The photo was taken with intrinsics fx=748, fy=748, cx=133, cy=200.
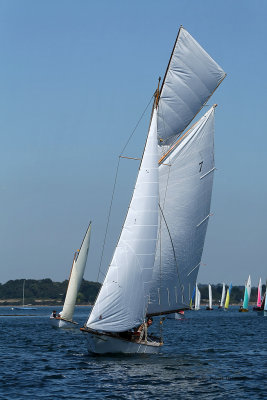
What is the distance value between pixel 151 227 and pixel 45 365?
9.89 m

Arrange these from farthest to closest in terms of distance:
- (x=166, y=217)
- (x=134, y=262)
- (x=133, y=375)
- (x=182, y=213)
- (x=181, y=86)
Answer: (x=181, y=86) < (x=182, y=213) < (x=166, y=217) < (x=134, y=262) < (x=133, y=375)

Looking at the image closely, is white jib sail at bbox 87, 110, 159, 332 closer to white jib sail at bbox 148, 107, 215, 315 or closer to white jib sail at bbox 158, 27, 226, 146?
white jib sail at bbox 148, 107, 215, 315

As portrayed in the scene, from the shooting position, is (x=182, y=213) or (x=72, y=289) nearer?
(x=182, y=213)

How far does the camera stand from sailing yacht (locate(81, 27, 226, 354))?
4128 cm

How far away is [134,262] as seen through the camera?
41.4m

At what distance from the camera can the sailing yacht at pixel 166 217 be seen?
135 ft

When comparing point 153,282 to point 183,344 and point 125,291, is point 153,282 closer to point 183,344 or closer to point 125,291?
point 125,291

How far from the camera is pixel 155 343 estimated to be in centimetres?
4459

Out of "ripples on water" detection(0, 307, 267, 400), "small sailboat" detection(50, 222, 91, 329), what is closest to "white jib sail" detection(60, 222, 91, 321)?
"small sailboat" detection(50, 222, 91, 329)

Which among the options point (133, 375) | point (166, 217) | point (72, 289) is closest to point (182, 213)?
point (166, 217)

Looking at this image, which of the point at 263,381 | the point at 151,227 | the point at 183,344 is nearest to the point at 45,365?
the point at 151,227

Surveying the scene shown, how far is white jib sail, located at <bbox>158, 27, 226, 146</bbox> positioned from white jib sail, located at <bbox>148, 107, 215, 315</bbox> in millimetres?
945

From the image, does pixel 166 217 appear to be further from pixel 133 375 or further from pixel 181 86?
pixel 133 375

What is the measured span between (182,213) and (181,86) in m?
8.03
